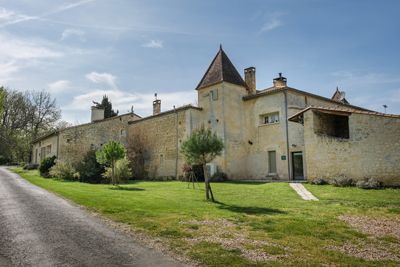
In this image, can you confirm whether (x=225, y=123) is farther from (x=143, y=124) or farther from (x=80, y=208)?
(x=80, y=208)

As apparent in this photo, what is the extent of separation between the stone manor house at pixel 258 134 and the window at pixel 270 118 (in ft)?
0.26

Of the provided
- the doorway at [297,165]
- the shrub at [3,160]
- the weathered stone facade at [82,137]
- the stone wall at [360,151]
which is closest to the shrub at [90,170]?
the weathered stone facade at [82,137]

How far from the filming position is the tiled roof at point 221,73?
26.5 meters

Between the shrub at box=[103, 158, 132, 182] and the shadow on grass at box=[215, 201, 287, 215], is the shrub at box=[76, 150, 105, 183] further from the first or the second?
the shadow on grass at box=[215, 201, 287, 215]

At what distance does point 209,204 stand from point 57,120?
4671cm

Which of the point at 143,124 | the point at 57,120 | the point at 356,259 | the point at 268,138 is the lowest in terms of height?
the point at 356,259

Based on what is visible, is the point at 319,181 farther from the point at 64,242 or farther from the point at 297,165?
the point at 64,242

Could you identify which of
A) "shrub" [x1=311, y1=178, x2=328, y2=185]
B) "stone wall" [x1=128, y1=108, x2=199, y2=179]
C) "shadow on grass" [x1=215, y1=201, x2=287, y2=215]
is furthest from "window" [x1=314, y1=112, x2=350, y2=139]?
"stone wall" [x1=128, y1=108, x2=199, y2=179]

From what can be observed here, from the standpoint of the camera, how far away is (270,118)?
1001 inches

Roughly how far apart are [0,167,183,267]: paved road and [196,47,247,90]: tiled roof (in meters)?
18.4

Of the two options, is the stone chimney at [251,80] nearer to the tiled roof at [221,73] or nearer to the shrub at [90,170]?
the tiled roof at [221,73]

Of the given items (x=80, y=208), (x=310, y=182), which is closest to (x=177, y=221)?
(x=80, y=208)

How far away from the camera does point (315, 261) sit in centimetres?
603

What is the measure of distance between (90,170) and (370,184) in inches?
790
